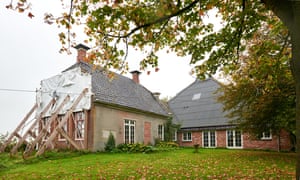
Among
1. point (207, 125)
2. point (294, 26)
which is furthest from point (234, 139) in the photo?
point (294, 26)

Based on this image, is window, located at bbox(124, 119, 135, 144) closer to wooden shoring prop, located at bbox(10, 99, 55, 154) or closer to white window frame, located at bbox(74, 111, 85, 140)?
white window frame, located at bbox(74, 111, 85, 140)

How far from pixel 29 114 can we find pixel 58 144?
3.28m

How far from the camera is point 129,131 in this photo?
2097 centimetres

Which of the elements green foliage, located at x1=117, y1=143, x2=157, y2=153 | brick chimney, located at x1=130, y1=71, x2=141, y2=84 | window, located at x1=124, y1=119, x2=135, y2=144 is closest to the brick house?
brick chimney, located at x1=130, y1=71, x2=141, y2=84

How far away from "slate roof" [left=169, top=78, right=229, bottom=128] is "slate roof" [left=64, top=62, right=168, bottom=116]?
2856 mm

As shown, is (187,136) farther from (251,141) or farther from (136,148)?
(136,148)

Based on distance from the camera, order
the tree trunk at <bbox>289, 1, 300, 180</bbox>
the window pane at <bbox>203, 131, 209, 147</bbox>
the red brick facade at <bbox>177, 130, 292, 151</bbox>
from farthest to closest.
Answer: the window pane at <bbox>203, 131, 209, 147</bbox> < the red brick facade at <bbox>177, 130, 292, 151</bbox> < the tree trunk at <bbox>289, 1, 300, 180</bbox>

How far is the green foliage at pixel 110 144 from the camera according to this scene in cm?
1847

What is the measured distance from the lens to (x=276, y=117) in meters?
13.4

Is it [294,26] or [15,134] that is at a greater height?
[294,26]

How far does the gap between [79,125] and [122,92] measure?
16.6ft

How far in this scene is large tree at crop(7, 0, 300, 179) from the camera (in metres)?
4.96

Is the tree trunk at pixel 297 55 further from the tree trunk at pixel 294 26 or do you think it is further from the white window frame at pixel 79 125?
the white window frame at pixel 79 125

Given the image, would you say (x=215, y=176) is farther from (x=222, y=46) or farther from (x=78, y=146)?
(x=78, y=146)
